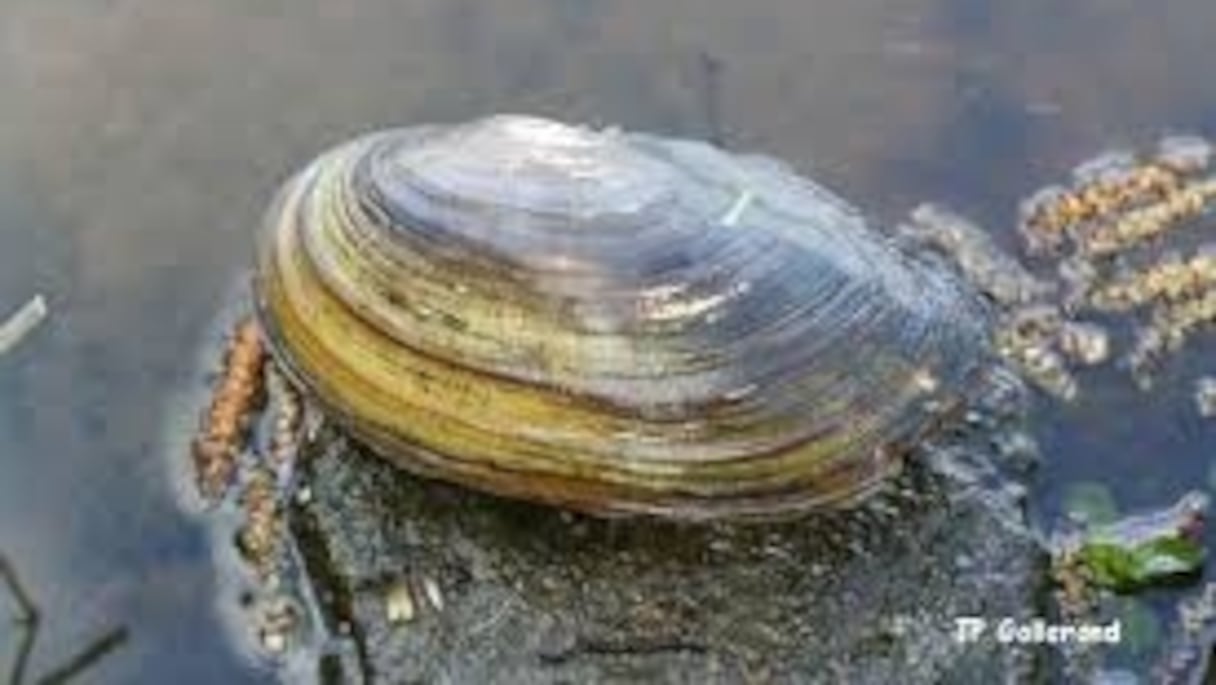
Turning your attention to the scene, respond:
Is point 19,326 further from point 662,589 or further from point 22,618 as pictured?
point 662,589

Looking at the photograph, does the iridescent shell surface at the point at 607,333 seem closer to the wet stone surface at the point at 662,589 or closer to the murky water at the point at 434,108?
the wet stone surface at the point at 662,589

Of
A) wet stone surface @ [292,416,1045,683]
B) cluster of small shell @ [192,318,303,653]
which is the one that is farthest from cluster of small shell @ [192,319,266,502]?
wet stone surface @ [292,416,1045,683]

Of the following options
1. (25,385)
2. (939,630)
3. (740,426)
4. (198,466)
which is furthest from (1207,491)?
(25,385)

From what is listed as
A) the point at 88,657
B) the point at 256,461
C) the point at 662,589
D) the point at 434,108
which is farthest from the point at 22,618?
the point at 434,108

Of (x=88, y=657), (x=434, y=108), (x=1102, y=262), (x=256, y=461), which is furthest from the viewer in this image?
(x=434, y=108)

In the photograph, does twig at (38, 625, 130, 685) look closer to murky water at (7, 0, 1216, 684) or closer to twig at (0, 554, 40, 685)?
twig at (0, 554, 40, 685)

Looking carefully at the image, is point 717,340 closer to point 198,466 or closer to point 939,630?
point 939,630
